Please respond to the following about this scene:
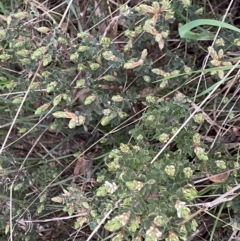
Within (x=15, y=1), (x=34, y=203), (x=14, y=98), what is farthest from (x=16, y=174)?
(x=15, y=1)

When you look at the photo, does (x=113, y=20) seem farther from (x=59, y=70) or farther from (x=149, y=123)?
(x=149, y=123)

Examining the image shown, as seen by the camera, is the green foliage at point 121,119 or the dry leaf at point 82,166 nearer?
the green foliage at point 121,119

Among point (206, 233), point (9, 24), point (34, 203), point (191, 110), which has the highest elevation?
point (9, 24)

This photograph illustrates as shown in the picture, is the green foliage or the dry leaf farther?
the dry leaf

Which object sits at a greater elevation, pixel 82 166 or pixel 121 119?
pixel 121 119

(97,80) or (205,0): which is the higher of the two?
(205,0)

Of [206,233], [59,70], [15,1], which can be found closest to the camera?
[59,70]

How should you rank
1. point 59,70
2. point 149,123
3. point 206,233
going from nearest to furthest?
point 149,123 < point 59,70 < point 206,233

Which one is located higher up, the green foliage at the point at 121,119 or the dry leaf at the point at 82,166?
the green foliage at the point at 121,119

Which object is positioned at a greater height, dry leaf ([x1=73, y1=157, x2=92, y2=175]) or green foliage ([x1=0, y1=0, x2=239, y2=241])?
green foliage ([x1=0, y1=0, x2=239, y2=241])

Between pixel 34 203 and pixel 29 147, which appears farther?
pixel 29 147
